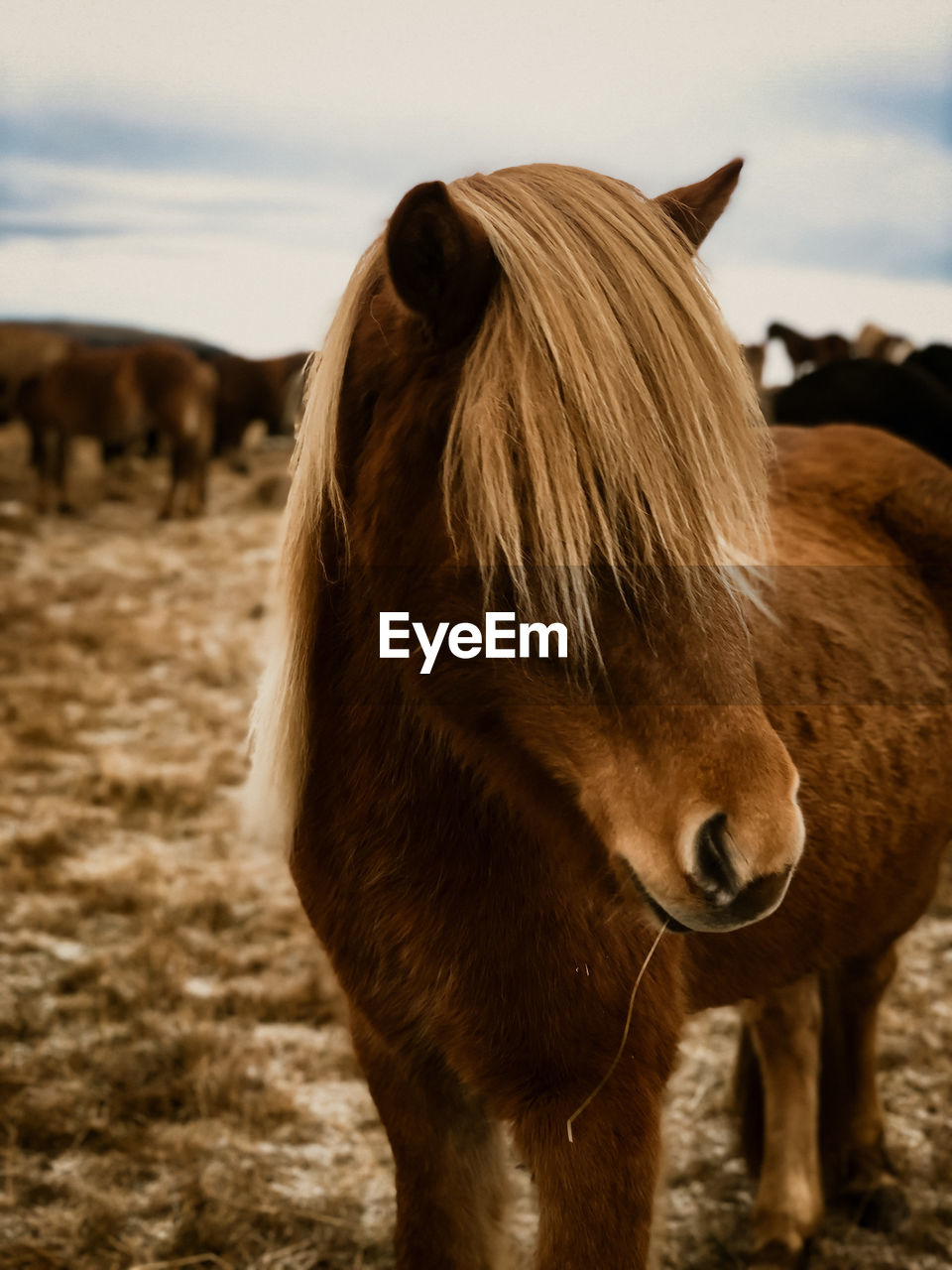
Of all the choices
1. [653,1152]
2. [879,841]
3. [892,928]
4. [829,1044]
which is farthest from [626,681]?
[829,1044]

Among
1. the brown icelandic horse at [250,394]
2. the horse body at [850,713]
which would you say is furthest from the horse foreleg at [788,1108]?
the brown icelandic horse at [250,394]

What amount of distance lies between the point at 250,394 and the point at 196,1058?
32.9 feet

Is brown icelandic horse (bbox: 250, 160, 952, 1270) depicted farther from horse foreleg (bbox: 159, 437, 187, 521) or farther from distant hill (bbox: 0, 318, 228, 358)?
distant hill (bbox: 0, 318, 228, 358)

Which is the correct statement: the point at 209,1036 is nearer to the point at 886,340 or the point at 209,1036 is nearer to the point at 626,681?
the point at 626,681

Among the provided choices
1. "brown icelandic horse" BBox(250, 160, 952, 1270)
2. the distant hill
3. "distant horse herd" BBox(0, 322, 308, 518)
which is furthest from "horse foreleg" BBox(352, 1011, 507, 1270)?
the distant hill

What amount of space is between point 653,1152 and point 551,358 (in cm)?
102

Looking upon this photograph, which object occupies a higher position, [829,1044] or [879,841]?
[879,841]

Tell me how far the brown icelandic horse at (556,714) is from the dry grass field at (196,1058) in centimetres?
69

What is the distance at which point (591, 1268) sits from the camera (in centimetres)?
126

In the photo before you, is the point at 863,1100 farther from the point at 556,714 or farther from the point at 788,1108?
the point at 556,714

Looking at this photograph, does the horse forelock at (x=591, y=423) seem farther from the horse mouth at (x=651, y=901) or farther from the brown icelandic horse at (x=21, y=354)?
the brown icelandic horse at (x=21, y=354)

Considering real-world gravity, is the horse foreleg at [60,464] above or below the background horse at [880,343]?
below

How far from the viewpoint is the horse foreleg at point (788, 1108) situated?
2139 mm

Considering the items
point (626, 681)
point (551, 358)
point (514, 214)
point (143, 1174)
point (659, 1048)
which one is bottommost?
point (143, 1174)
